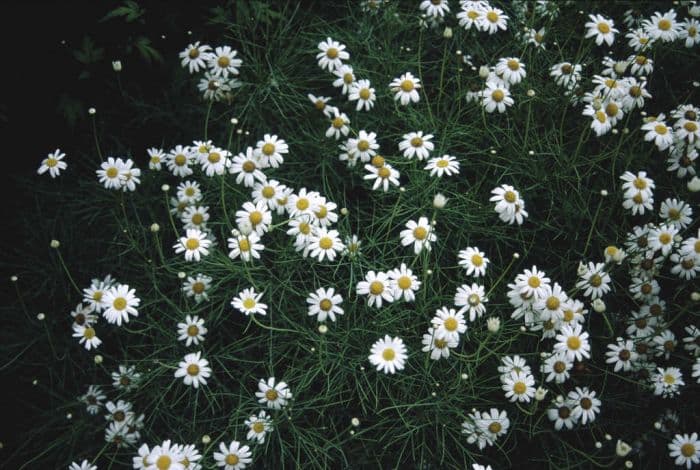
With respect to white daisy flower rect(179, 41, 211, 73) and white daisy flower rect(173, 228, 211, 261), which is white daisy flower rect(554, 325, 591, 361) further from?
white daisy flower rect(179, 41, 211, 73)

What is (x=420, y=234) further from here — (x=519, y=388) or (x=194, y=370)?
(x=194, y=370)

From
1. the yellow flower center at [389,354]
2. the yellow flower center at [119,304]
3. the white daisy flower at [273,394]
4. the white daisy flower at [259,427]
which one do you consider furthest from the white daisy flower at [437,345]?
the yellow flower center at [119,304]

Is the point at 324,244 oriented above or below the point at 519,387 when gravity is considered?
above

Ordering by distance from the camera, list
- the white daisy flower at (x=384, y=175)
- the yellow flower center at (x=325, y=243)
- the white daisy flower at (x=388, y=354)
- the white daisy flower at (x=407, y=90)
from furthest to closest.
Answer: the white daisy flower at (x=407, y=90) → the white daisy flower at (x=384, y=175) → the yellow flower center at (x=325, y=243) → the white daisy flower at (x=388, y=354)

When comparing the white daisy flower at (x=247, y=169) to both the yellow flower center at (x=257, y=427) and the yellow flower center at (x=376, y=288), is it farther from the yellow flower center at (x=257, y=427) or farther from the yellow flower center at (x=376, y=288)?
the yellow flower center at (x=257, y=427)

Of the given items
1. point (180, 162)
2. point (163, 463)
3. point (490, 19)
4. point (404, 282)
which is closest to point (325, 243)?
point (404, 282)

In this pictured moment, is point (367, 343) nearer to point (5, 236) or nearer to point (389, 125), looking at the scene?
point (389, 125)

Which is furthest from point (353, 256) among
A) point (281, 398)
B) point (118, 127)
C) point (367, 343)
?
point (118, 127)
